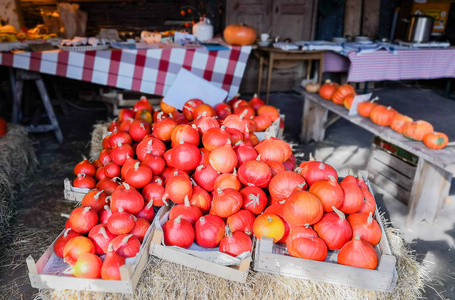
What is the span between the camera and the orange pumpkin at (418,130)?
3.02 metres

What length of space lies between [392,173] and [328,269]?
2.26 meters

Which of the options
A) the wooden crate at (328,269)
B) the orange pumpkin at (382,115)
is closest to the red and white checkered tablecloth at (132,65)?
the orange pumpkin at (382,115)

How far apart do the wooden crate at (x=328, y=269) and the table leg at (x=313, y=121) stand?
3.21 metres

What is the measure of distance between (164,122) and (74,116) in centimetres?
383

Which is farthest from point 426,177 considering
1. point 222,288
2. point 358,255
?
point 222,288

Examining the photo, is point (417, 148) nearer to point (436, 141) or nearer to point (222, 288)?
point (436, 141)

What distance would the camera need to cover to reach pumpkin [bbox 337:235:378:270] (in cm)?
161

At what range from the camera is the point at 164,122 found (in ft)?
7.95

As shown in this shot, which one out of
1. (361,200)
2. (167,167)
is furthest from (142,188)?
(361,200)

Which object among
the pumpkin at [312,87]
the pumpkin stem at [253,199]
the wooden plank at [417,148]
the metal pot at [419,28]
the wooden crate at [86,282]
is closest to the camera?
the wooden crate at [86,282]

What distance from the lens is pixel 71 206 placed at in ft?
10.8

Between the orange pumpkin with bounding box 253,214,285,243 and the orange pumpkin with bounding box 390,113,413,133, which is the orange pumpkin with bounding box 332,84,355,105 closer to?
the orange pumpkin with bounding box 390,113,413,133

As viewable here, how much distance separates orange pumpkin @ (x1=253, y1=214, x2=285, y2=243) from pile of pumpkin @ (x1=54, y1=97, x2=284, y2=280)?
7.4 inches

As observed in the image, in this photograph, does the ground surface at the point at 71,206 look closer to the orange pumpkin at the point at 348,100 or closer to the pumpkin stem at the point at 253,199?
the orange pumpkin at the point at 348,100
